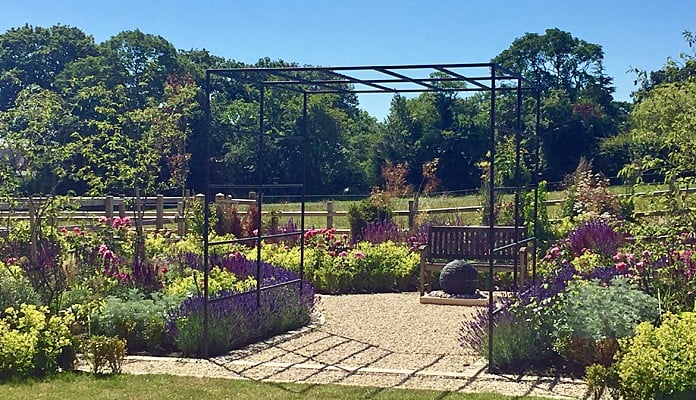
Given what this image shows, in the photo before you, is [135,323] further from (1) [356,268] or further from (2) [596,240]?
(2) [596,240]

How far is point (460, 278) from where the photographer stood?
32.4 ft

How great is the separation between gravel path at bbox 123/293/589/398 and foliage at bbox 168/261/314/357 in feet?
0.42

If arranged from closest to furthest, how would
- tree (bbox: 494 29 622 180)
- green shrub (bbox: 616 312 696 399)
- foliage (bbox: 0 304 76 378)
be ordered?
green shrub (bbox: 616 312 696 399), foliage (bbox: 0 304 76 378), tree (bbox: 494 29 622 180)

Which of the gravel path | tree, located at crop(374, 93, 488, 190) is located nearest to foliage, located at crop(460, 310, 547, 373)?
the gravel path

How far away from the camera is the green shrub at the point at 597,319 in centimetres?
576

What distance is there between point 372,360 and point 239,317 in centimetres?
128

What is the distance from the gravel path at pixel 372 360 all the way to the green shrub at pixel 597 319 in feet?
0.95

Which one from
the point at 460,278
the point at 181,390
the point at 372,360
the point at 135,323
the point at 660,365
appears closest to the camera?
the point at 660,365

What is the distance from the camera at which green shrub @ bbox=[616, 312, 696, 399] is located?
4.58m

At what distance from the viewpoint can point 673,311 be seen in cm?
625

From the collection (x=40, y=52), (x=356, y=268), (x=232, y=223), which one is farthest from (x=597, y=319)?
(x=40, y=52)

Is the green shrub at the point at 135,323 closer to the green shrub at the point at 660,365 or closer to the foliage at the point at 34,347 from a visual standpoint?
the foliage at the point at 34,347

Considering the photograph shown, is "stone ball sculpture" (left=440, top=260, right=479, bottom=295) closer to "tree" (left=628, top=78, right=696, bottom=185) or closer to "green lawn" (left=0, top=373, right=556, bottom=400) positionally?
"tree" (left=628, top=78, right=696, bottom=185)

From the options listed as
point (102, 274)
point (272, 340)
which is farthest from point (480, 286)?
point (102, 274)
